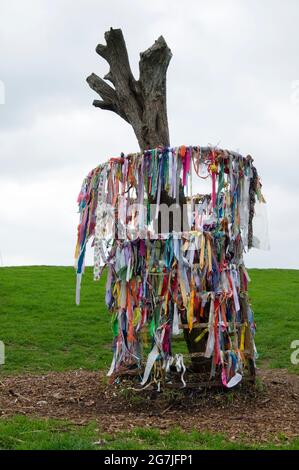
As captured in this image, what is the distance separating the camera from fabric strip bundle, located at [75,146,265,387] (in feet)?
25.1

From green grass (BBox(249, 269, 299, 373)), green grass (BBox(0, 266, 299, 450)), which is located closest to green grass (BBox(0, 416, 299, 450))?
green grass (BBox(0, 266, 299, 450))

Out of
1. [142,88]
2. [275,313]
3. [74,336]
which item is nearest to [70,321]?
[74,336]

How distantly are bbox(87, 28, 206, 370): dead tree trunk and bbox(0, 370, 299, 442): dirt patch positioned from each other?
3.18 ft

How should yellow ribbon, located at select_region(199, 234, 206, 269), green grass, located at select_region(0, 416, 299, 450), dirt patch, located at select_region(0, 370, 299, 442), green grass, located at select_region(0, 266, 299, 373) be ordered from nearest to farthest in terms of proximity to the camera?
green grass, located at select_region(0, 416, 299, 450) < dirt patch, located at select_region(0, 370, 299, 442) < yellow ribbon, located at select_region(199, 234, 206, 269) < green grass, located at select_region(0, 266, 299, 373)

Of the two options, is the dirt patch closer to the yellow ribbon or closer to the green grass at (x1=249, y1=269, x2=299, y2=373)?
the yellow ribbon

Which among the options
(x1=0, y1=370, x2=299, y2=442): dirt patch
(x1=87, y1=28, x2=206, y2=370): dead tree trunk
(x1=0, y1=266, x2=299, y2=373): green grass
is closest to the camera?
(x1=0, y1=370, x2=299, y2=442): dirt patch

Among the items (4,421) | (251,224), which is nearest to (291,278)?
(251,224)

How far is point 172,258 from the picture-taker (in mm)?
7656

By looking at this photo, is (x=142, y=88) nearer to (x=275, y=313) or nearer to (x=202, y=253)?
(x=202, y=253)

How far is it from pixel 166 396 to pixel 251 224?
93.6 inches

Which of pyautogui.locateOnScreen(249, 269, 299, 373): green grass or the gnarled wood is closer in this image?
the gnarled wood

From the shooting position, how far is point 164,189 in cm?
799

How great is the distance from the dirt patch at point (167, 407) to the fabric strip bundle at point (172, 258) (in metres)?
0.28
